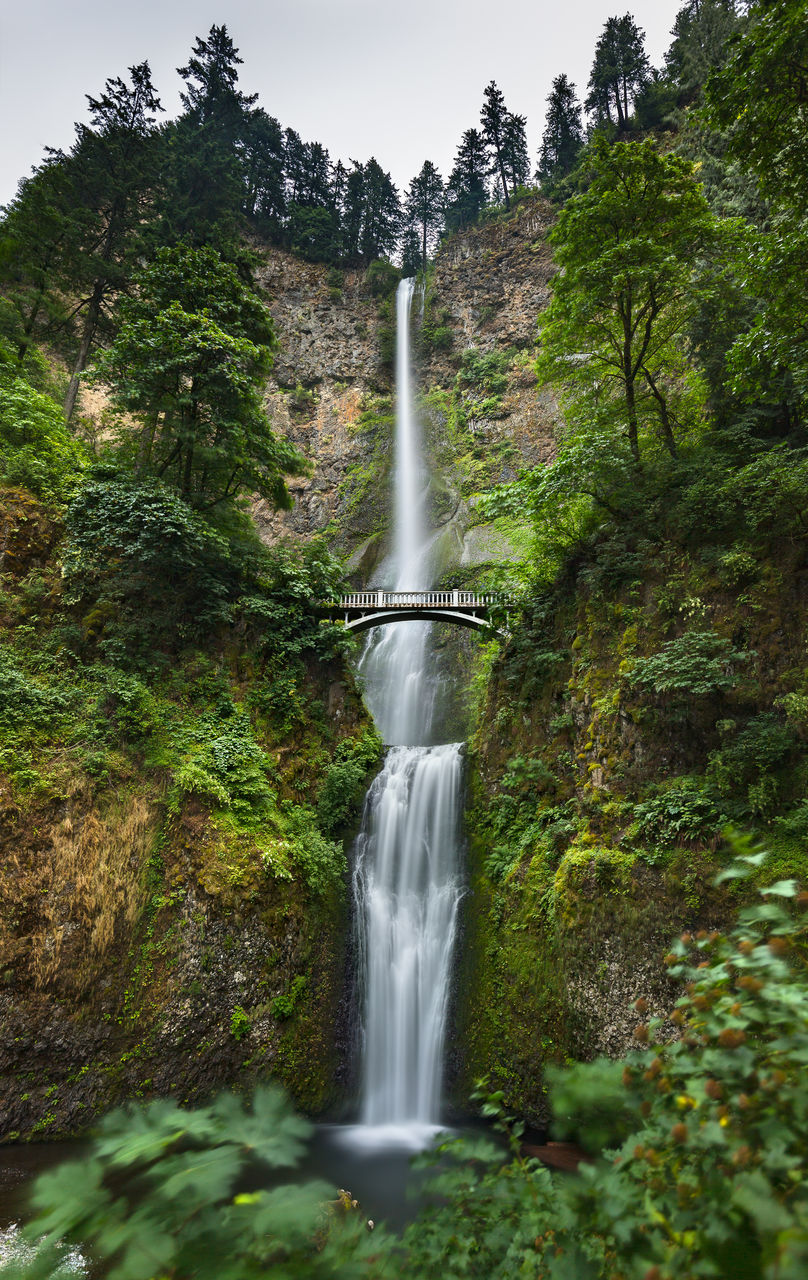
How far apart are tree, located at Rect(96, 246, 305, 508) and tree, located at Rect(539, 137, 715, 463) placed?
272 inches

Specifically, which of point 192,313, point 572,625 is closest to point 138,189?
point 192,313

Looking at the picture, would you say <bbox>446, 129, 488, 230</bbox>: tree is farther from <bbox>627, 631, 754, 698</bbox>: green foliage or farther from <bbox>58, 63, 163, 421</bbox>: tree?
<bbox>627, 631, 754, 698</bbox>: green foliage

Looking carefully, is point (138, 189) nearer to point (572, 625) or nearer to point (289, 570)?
point (289, 570)

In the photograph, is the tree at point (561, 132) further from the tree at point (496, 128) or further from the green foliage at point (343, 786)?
the green foliage at point (343, 786)

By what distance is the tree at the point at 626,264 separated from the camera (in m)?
9.84

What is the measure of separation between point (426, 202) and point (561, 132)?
423 inches

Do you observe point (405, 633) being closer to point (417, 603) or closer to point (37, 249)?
point (417, 603)

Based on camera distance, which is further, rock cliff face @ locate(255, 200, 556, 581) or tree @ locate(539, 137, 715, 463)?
rock cliff face @ locate(255, 200, 556, 581)

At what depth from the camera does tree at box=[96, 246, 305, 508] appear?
11.9 meters

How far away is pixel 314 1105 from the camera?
873 cm

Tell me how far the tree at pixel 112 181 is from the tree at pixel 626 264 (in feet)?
42.7

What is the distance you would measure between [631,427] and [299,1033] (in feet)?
41.3

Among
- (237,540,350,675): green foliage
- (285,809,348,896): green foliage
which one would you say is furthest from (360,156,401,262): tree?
(285,809,348,896): green foliage

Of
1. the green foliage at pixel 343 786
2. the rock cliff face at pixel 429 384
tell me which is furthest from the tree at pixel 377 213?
the green foliage at pixel 343 786
